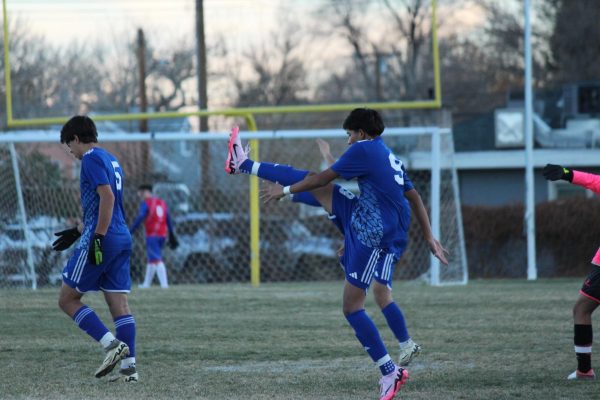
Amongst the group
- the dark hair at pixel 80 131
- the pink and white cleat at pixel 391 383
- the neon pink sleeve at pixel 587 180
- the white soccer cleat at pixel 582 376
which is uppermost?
the dark hair at pixel 80 131

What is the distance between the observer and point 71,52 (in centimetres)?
3092

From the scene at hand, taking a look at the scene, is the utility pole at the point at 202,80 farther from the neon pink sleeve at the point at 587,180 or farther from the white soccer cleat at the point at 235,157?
the neon pink sleeve at the point at 587,180

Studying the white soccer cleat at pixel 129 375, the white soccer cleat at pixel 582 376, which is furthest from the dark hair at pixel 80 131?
the white soccer cleat at pixel 582 376

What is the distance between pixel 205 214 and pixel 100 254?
55.4ft

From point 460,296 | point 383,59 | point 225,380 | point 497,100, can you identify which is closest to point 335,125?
point 383,59

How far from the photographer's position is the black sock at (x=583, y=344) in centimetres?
805

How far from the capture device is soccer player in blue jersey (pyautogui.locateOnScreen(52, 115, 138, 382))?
7785 mm

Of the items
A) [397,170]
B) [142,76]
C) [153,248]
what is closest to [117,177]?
[397,170]

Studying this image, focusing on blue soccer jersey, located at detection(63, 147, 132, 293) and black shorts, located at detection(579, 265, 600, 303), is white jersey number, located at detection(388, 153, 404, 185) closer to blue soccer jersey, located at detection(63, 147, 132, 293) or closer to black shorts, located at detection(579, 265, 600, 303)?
black shorts, located at detection(579, 265, 600, 303)

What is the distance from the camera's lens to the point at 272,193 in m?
7.60

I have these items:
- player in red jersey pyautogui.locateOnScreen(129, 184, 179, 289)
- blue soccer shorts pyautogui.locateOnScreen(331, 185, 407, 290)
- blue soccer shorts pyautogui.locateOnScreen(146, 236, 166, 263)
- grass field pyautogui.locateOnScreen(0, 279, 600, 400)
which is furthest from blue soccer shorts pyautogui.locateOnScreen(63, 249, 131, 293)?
blue soccer shorts pyautogui.locateOnScreen(146, 236, 166, 263)

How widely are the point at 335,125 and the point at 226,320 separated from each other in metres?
30.3

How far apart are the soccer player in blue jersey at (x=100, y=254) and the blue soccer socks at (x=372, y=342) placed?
170 centimetres

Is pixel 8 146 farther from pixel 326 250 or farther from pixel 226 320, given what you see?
pixel 226 320
